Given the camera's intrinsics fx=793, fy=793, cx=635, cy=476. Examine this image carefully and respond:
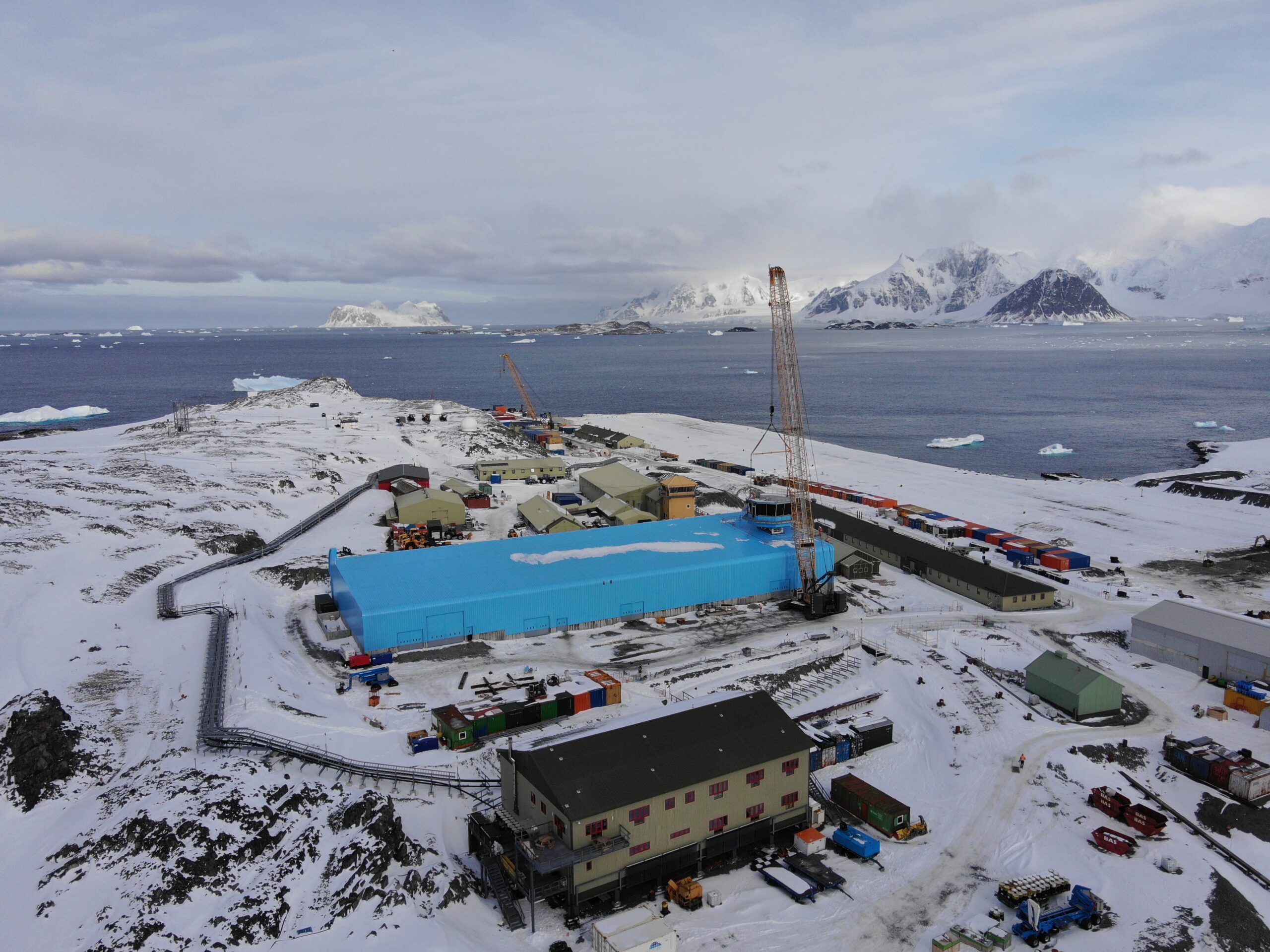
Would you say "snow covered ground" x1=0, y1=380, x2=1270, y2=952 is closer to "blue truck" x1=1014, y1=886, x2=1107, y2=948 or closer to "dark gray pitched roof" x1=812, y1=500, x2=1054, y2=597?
"blue truck" x1=1014, y1=886, x2=1107, y2=948

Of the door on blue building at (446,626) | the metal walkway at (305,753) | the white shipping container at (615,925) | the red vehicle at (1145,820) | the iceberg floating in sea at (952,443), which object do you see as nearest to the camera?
the white shipping container at (615,925)

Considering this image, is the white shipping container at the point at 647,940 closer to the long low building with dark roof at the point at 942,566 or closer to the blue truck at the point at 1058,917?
the blue truck at the point at 1058,917

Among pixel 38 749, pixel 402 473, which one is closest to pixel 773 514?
pixel 402 473

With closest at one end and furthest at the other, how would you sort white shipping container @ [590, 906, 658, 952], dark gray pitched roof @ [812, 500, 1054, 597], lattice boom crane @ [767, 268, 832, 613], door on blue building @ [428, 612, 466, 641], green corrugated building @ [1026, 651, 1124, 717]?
white shipping container @ [590, 906, 658, 952] → green corrugated building @ [1026, 651, 1124, 717] → door on blue building @ [428, 612, 466, 641] → lattice boom crane @ [767, 268, 832, 613] → dark gray pitched roof @ [812, 500, 1054, 597]

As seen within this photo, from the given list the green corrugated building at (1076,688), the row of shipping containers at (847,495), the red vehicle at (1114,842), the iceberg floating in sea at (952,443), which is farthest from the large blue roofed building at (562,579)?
the iceberg floating in sea at (952,443)

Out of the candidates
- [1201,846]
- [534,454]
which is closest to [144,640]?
[1201,846]

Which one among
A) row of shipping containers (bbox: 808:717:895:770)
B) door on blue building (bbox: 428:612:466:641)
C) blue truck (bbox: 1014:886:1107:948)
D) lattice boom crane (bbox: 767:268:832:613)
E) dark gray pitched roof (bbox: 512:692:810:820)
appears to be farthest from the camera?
lattice boom crane (bbox: 767:268:832:613)

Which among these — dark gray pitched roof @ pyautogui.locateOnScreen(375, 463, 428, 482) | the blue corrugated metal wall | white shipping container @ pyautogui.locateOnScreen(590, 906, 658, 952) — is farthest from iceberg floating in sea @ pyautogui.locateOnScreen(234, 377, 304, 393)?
white shipping container @ pyautogui.locateOnScreen(590, 906, 658, 952)
